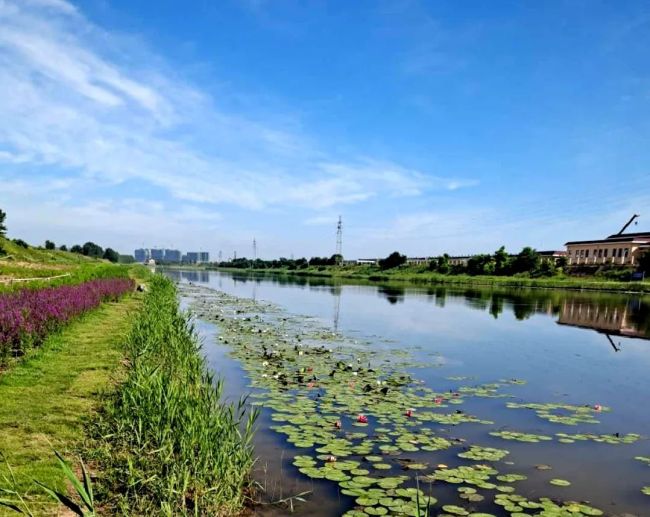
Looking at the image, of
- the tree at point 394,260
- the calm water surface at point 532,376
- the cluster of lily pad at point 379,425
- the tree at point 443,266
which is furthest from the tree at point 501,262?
the cluster of lily pad at point 379,425

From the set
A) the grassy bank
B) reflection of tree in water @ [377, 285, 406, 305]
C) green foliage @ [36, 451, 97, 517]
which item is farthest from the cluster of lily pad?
reflection of tree in water @ [377, 285, 406, 305]

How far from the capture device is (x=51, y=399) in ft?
20.8

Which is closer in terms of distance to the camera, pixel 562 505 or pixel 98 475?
pixel 98 475

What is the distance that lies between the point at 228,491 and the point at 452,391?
6.20 meters

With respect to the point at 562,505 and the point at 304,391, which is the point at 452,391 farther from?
the point at 562,505

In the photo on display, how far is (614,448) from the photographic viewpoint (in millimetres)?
6727

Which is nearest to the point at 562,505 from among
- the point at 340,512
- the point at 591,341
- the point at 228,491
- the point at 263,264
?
the point at 340,512

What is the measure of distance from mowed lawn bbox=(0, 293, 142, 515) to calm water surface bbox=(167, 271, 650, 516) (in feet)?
7.52

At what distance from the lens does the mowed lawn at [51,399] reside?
441cm

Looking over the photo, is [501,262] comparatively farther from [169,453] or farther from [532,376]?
[169,453]

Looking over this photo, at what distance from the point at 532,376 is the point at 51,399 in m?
10.5

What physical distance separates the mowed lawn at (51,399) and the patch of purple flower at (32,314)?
29 centimetres

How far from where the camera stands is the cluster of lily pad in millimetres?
4918

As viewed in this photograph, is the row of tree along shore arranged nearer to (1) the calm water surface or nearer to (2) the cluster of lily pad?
(1) the calm water surface
